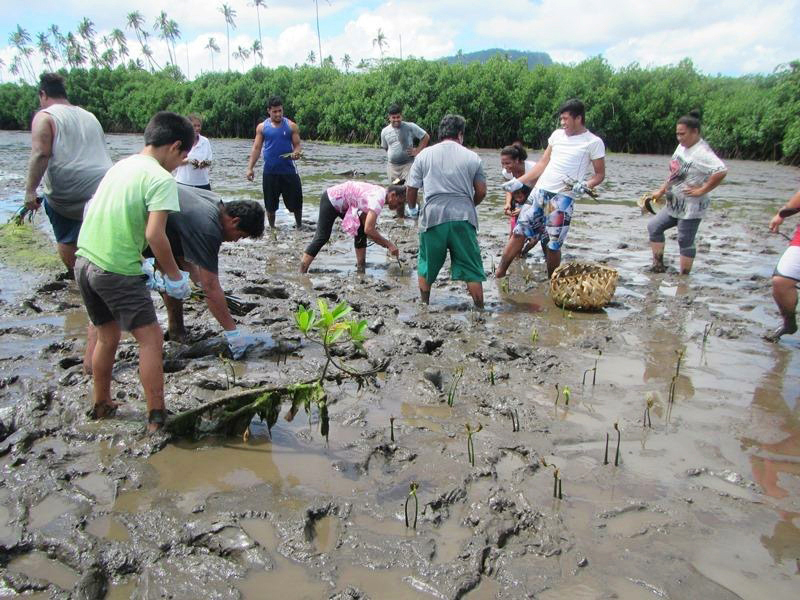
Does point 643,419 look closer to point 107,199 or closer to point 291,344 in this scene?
point 291,344

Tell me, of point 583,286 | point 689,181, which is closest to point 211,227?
point 583,286

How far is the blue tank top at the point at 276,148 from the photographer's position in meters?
9.09

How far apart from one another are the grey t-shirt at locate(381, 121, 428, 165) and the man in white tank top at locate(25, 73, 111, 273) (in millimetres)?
5580

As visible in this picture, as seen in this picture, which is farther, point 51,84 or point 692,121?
point 692,121

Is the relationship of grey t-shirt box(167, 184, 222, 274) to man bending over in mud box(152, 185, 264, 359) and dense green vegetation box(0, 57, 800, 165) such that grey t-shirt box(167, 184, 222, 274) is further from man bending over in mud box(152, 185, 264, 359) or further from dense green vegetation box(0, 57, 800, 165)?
dense green vegetation box(0, 57, 800, 165)

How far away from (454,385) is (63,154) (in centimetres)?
355

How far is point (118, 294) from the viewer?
10.6 ft

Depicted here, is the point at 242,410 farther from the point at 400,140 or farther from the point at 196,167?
the point at 400,140

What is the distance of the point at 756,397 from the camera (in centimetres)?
402

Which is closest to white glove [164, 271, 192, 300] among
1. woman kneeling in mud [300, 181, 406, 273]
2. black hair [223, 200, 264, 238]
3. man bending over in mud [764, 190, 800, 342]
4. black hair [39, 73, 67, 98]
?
black hair [223, 200, 264, 238]

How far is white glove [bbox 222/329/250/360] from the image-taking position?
172 inches

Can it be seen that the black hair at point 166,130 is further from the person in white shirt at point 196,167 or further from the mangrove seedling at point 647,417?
the person in white shirt at point 196,167

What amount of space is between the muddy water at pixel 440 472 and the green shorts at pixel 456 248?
388mm

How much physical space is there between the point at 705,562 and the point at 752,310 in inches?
167
